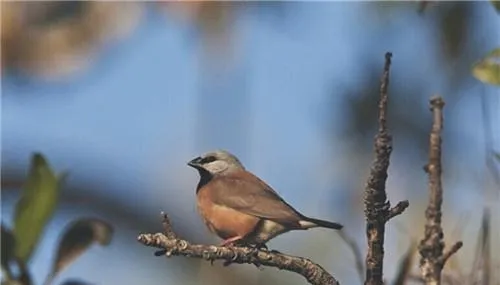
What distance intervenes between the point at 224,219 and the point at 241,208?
9 cm

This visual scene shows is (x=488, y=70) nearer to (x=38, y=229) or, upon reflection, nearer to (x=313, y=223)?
(x=313, y=223)

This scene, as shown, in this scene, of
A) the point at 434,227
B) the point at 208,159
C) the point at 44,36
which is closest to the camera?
the point at 434,227

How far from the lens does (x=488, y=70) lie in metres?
1.77

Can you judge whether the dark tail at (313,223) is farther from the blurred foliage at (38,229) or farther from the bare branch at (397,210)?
the bare branch at (397,210)

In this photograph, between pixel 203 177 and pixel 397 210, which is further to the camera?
pixel 203 177

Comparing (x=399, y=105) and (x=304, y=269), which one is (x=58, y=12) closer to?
(x=399, y=105)

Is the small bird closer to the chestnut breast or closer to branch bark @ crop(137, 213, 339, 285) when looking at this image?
the chestnut breast

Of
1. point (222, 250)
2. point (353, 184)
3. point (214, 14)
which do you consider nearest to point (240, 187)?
point (222, 250)

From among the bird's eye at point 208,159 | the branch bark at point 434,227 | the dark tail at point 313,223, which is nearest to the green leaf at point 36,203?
the dark tail at point 313,223

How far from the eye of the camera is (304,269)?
1175mm

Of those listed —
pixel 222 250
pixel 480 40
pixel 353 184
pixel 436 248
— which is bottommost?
pixel 353 184

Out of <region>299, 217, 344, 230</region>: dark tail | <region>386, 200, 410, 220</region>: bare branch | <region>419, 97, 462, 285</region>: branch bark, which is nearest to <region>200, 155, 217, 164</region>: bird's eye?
<region>299, 217, 344, 230</region>: dark tail

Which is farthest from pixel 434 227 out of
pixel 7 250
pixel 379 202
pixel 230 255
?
pixel 7 250

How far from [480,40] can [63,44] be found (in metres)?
4.16
